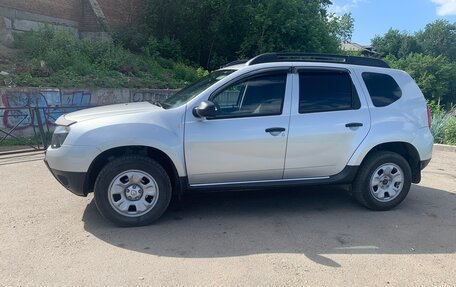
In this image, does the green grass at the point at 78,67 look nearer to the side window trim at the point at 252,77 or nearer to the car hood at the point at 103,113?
the car hood at the point at 103,113

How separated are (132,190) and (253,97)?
6.00ft

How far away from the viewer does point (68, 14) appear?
774 inches

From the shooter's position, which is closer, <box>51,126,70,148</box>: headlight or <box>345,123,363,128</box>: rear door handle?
<box>51,126,70,148</box>: headlight

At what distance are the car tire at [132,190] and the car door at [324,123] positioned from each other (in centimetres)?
159

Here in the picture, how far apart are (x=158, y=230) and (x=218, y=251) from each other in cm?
88

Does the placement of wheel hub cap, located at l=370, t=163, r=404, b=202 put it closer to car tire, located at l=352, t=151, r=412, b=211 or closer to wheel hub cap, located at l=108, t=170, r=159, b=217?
car tire, located at l=352, t=151, r=412, b=211

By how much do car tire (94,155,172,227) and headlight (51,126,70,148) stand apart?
598mm

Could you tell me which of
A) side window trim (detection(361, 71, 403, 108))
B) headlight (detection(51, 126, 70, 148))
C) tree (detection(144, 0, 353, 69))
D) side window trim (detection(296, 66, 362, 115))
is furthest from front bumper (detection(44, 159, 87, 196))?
tree (detection(144, 0, 353, 69))

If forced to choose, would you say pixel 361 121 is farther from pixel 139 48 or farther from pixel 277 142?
pixel 139 48

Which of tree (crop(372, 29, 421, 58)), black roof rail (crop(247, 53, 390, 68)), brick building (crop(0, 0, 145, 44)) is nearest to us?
black roof rail (crop(247, 53, 390, 68))

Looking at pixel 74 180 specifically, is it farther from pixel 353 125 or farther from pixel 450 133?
pixel 450 133

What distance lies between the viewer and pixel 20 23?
16.8m

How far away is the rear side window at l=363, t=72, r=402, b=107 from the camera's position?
523cm

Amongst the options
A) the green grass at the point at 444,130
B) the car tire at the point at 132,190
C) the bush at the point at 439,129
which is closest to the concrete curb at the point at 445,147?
the green grass at the point at 444,130
